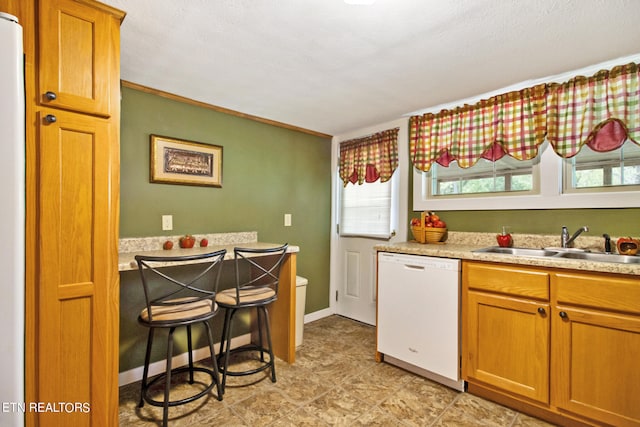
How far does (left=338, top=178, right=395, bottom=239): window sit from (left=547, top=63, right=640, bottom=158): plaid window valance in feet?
4.78

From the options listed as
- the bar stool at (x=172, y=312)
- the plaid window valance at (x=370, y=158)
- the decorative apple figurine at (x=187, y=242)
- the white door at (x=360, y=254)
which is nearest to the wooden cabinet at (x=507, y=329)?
the white door at (x=360, y=254)

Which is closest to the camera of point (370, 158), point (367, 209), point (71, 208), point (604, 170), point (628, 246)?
point (71, 208)

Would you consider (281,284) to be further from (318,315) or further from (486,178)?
(486,178)

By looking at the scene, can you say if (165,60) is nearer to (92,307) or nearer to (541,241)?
(92,307)

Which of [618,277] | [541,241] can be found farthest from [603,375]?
[541,241]

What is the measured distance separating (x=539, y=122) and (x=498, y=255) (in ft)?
3.46

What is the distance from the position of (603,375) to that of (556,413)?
35 cm

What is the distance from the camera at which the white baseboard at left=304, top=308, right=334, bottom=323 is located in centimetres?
353

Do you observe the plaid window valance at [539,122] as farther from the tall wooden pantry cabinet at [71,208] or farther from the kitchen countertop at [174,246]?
the tall wooden pantry cabinet at [71,208]

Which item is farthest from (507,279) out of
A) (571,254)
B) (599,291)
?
(571,254)

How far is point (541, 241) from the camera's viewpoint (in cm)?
229

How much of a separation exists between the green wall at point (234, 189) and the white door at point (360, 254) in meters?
0.11

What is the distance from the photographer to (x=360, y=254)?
3.58 meters

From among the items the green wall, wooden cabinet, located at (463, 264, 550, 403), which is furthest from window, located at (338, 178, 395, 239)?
wooden cabinet, located at (463, 264, 550, 403)
